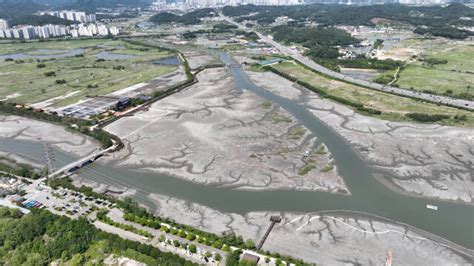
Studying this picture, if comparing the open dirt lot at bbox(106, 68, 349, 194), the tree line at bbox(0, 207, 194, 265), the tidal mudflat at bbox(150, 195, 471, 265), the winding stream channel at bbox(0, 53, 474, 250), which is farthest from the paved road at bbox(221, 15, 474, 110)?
→ the tree line at bbox(0, 207, 194, 265)

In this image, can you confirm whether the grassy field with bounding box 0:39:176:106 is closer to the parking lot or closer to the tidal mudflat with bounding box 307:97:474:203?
the parking lot

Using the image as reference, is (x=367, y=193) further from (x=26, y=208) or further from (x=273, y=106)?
(x=26, y=208)

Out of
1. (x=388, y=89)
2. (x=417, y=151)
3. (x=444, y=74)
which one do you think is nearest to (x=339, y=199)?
(x=417, y=151)

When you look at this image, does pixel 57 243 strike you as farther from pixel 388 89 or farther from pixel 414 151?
pixel 388 89

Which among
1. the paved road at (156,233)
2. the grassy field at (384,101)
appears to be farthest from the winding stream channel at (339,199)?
the grassy field at (384,101)

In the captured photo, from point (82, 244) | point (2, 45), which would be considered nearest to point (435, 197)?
point (82, 244)

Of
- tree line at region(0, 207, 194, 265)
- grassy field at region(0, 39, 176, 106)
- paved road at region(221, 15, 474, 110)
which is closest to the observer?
tree line at region(0, 207, 194, 265)
